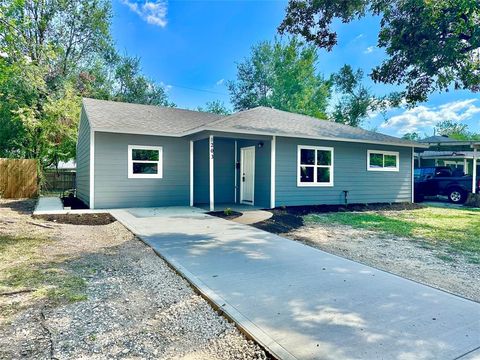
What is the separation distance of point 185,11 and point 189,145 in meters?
10.9

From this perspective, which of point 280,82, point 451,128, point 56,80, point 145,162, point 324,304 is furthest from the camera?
point 451,128

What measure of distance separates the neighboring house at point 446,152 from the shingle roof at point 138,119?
40.4ft

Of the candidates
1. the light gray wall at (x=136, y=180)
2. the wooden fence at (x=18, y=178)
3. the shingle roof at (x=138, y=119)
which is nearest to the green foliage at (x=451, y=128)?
the shingle roof at (x=138, y=119)

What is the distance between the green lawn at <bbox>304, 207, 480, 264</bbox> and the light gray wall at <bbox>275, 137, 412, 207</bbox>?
1.41 m

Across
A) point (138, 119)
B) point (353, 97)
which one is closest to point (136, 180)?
point (138, 119)

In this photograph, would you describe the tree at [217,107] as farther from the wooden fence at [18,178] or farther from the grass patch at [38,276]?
the grass patch at [38,276]

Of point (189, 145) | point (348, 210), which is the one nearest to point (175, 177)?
point (189, 145)

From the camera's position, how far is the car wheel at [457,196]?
15242 millimetres

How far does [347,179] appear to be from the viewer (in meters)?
12.8

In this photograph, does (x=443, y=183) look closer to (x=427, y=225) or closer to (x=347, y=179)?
(x=347, y=179)

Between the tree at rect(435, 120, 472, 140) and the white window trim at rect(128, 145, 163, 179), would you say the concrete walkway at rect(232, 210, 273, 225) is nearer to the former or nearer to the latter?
the white window trim at rect(128, 145, 163, 179)

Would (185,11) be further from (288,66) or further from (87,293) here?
(87,293)

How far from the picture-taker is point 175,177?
1166cm

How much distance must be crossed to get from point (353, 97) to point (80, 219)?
2762 cm
